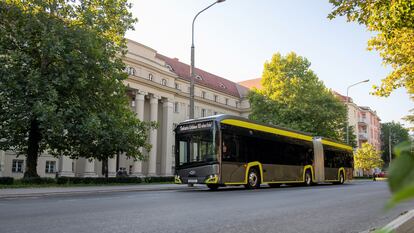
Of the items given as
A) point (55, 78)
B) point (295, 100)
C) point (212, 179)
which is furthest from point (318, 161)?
point (295, 100)

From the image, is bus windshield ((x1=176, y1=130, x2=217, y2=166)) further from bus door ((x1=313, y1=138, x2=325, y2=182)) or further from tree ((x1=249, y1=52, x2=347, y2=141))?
tree ((x1=249, y1=52, x2=347, y2=141))

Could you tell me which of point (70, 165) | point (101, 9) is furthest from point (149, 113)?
point (101, 9)

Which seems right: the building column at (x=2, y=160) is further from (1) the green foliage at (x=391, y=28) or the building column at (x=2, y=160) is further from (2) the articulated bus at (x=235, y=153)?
(1) the green foliage at (x=391, y=28)

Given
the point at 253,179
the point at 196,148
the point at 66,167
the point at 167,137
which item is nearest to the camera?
the point at 196,148

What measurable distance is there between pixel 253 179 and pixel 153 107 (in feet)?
120

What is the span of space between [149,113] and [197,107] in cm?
1032

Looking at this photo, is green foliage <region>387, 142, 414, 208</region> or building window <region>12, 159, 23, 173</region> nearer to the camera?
green foliage <region>387, 142, 414, 208</region>

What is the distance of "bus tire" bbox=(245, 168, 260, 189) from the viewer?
61.3 ft

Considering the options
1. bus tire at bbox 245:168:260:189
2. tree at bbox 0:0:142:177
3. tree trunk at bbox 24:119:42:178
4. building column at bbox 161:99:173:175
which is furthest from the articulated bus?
building column at bbox 161:99:173:175

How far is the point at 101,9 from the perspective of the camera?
27.4 metres

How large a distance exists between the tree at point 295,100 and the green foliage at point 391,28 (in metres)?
25.9

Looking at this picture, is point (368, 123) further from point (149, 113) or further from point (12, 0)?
point (12, 0)

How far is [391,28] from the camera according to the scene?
463 inches

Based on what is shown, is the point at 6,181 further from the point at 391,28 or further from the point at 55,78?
the point at 391,28
